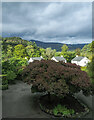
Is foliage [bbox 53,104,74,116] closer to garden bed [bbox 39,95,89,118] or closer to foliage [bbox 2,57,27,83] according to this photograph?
garden bed [bbox 39,95,89,118]

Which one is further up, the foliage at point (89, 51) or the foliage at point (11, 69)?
the foliage at point (89, 51)

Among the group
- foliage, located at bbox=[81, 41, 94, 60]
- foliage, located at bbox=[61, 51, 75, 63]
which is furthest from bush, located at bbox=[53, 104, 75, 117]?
foliage, located at bbox=[61, 51, 75, 63]

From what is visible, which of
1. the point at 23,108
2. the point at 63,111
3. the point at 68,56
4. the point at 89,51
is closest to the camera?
the point at 63,111

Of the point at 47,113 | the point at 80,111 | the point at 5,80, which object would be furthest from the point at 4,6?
the point at 5,80

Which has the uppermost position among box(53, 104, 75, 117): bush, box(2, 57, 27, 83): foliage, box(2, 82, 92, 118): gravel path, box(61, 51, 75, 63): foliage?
box(61, 51, 75, 63): foliage

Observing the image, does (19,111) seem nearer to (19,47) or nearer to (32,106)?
(32,106)

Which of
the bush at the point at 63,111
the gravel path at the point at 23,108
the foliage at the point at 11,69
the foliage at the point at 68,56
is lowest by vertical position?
the gravel path at the point at 23,108

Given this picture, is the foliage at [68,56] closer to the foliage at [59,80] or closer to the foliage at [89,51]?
the foliage at [89,51]

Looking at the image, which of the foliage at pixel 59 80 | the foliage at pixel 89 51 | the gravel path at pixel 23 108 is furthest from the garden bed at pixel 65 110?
the foliage at pixel 89 51

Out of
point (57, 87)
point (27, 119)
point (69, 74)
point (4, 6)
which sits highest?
point (4, 6)

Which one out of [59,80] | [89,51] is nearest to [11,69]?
[59,80]

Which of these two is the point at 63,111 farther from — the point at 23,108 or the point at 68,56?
the point at 68,56

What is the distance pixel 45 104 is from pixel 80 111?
205 cm

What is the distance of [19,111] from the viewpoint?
5441mm
